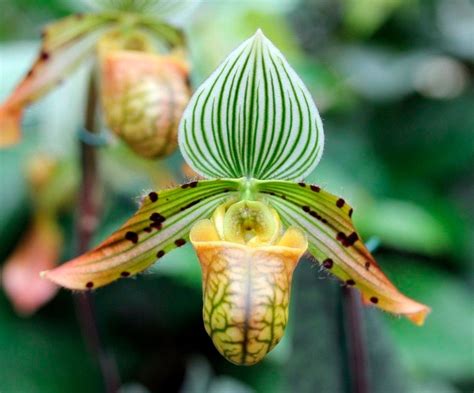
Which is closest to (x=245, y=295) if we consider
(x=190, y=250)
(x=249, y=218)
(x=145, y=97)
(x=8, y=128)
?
(x=249, y=218)

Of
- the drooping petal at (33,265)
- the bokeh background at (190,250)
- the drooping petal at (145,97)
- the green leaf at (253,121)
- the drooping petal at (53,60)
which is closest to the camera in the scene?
the green leaf at (253,121)

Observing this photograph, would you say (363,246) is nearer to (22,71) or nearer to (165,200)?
(165,200)

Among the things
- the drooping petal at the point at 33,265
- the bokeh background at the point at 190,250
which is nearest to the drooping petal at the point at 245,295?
the bokeh background at the point at 190,250

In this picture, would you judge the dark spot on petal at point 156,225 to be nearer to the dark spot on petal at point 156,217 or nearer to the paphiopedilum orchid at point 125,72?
the dark spot on petal at point 156,217

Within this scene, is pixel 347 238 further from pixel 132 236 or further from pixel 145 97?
pixel 145 97

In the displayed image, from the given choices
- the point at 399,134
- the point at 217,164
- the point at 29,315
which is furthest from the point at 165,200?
the point at 399,134

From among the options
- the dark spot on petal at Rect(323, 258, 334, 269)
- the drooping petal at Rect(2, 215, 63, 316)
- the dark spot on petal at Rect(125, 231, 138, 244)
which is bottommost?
the dark spot on petal at Rect(323, 258, 334, 269)

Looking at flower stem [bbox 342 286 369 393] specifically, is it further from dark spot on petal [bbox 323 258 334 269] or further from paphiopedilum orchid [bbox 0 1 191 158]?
paphiopedilum orchid [bbox 0 1 191 158]

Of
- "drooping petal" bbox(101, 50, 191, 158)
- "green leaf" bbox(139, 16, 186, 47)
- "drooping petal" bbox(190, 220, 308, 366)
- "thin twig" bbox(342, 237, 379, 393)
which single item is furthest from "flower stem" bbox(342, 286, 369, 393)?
"green leaf" bbox(139, 16, 186, 47)
